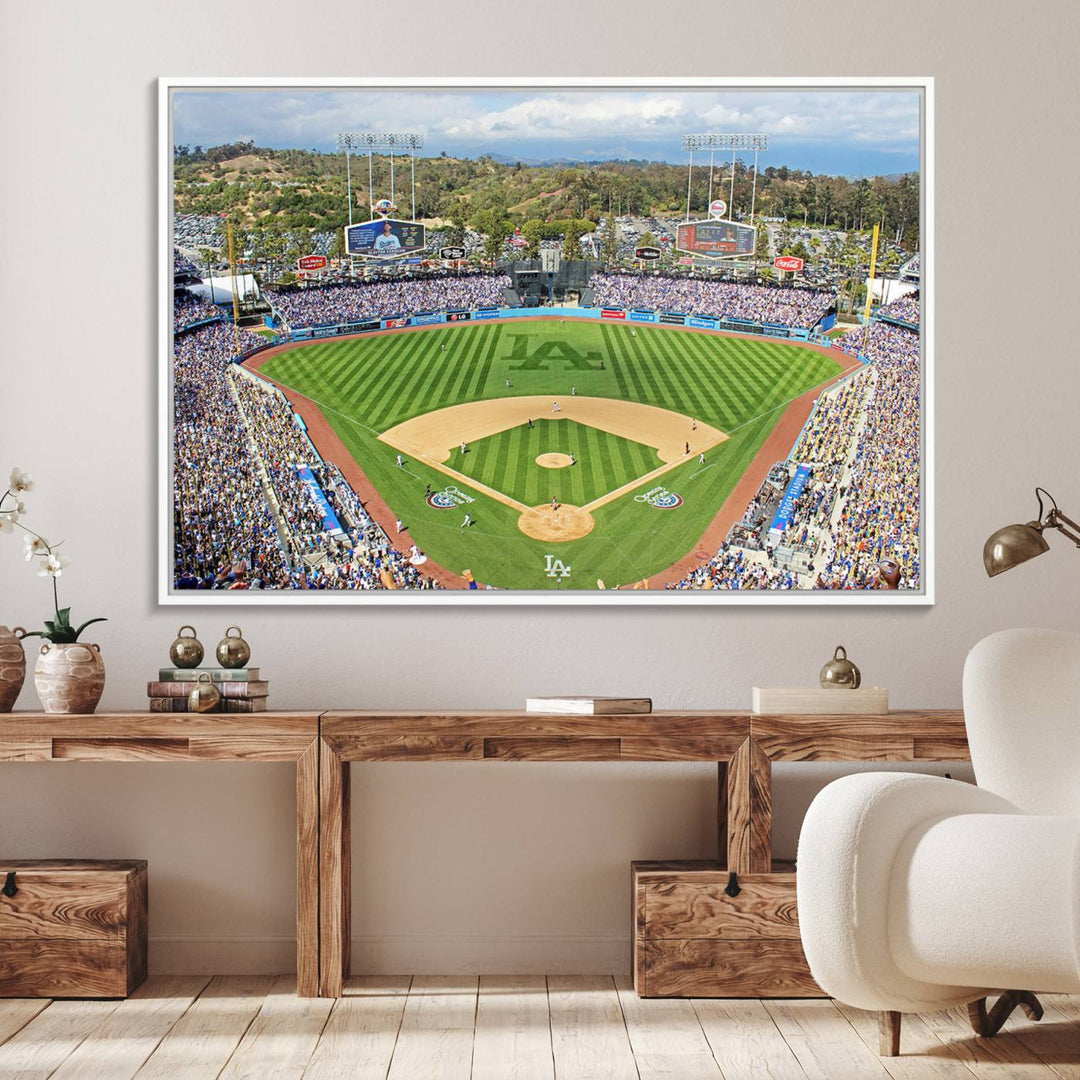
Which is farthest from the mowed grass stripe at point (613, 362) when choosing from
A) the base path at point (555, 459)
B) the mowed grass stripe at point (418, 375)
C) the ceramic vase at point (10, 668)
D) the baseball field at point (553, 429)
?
the ceramic vase at point (10, 668)

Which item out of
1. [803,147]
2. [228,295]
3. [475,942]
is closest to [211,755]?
[475,942]

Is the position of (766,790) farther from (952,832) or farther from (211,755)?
(211,755)

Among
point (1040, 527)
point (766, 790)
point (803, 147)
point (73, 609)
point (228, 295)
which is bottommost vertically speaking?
point (766, 790)

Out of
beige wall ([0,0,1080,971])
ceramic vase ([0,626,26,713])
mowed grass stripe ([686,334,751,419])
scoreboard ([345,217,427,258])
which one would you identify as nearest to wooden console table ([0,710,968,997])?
ceramic vase ([0,626,26,713])

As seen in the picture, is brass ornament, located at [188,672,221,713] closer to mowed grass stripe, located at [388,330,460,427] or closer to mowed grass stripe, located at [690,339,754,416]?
mowed grass stripe, located at [388,330,460,427]

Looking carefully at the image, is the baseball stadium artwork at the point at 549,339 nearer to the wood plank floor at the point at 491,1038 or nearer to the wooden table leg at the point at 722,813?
the wooden table leg at the point at 722,813

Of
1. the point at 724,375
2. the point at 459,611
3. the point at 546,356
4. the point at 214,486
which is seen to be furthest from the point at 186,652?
the point at 724,375
